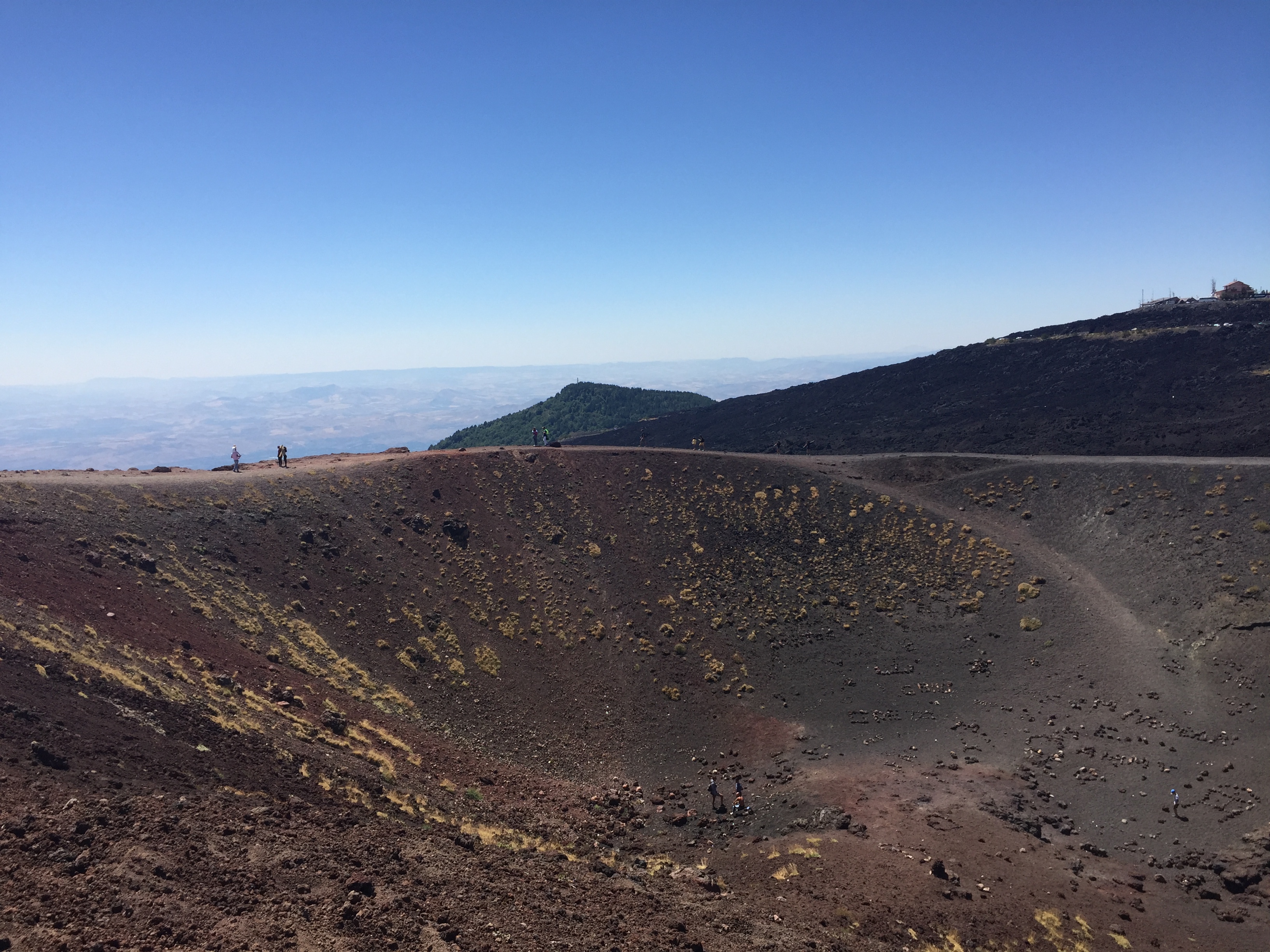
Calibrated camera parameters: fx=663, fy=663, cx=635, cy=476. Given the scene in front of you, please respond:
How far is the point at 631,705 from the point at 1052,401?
6447cm

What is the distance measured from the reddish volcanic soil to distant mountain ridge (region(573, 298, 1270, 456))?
Answer: 12.0m

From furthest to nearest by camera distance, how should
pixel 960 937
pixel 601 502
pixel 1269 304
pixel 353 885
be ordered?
pixel 1269 304 < pixel 601 502 < pixel 960 937 < pixel 353 885

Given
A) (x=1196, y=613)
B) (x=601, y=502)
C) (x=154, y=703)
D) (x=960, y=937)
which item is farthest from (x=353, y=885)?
(x=1196, y=613)

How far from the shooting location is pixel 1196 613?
37.2 m

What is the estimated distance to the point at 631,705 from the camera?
1380 inches

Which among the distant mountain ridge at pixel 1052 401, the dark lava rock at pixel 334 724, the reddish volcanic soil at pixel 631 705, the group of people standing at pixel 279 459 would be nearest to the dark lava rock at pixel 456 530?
the reddish volcanic soil at pixel 631 705

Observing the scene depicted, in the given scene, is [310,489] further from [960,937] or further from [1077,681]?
[1077,681]

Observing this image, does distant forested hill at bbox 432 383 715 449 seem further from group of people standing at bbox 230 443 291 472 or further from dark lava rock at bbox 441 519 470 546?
dark lava rock at bbox 441 519 470 546

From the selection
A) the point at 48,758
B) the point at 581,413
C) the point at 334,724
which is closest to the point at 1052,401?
the point at 581,413

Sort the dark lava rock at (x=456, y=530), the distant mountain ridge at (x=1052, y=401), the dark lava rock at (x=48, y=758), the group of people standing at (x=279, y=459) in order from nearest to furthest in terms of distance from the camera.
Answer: the dark lava rock at (x=48, y=758) → the dark lava rock at (x=456, y=530) → the group of people standing at (x=279, y=459) → the distant mountain ridge at (x=1052, y=401)

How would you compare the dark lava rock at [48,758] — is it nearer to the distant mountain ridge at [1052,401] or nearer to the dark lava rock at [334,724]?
the dark lava rock at [334,724]

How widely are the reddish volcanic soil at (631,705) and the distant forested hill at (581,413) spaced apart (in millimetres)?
57807

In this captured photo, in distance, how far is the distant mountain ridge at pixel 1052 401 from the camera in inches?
2467

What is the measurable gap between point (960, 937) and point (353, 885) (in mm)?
17043
